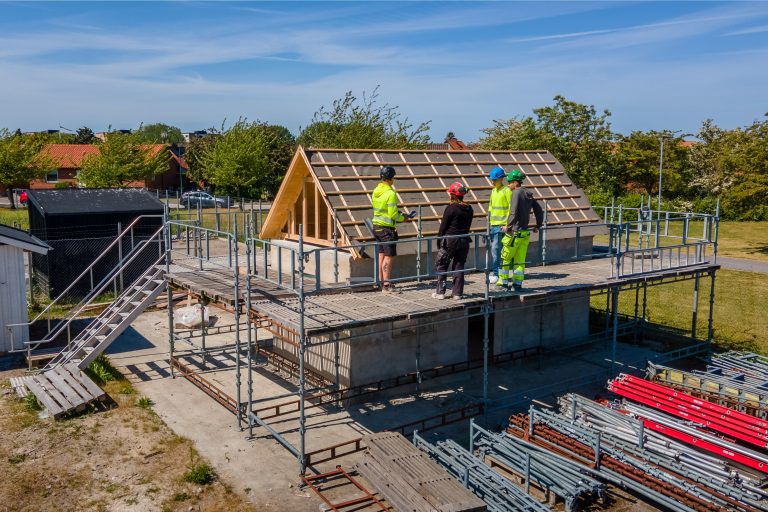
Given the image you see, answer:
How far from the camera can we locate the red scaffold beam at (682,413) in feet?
37.4

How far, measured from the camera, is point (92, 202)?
930 inches

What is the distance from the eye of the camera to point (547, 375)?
16031 mm

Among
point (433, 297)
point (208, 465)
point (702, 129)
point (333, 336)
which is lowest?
point (208, 465)

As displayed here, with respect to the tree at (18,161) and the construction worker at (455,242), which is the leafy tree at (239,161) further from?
the construction worker at (455,242)

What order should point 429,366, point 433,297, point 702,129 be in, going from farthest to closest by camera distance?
point 702,129 < point 429,366 < point 433,297

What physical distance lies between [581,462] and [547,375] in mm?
5020

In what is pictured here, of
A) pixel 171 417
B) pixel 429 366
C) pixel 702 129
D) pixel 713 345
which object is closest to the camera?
pixel 171 417

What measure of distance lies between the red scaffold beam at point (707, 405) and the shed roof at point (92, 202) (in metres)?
17.3

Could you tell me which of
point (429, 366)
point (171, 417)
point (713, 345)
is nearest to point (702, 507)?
point (429, 366)

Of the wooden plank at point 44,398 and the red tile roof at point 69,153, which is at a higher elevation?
the red tile roof at point 69,153

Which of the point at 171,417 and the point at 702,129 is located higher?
the point at 702,129

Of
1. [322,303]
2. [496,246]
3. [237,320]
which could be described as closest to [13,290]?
[237,320]

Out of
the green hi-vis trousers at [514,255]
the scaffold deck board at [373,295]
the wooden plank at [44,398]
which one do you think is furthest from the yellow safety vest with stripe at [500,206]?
the wooden plank at [44,398]

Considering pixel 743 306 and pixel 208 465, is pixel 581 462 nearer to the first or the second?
pixel 208 465
